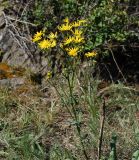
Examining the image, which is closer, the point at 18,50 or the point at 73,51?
the point at 73,51

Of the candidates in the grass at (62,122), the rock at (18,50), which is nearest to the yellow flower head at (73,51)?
the grass at (62,122)

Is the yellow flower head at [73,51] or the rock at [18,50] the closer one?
the yellow flower head at [73,51]

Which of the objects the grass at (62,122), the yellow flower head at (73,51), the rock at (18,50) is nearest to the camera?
the yellow flower head at (73,51)

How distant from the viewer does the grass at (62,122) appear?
321 centimetres

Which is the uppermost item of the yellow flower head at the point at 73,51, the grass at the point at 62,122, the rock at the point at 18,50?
the yellow flower head at the point at 73,51

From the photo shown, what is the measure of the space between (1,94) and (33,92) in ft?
1.06

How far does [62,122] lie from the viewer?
3783 mm

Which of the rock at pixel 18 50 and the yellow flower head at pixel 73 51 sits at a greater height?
the yellow flower head at pixel 73 51

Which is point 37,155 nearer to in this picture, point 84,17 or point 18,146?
point 18,146

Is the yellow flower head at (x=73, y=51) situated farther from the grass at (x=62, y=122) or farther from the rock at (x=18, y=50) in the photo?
the rock at (x=18, y=50)

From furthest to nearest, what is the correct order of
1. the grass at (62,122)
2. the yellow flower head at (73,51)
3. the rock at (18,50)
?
the rock at (18,50)
the grass at (62,122)
the yellow flower head at (73,51)

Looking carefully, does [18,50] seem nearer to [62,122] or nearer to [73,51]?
[62,122]

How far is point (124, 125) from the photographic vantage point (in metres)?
3.59

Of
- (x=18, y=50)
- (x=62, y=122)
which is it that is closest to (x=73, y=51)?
(x=62, y=122)
